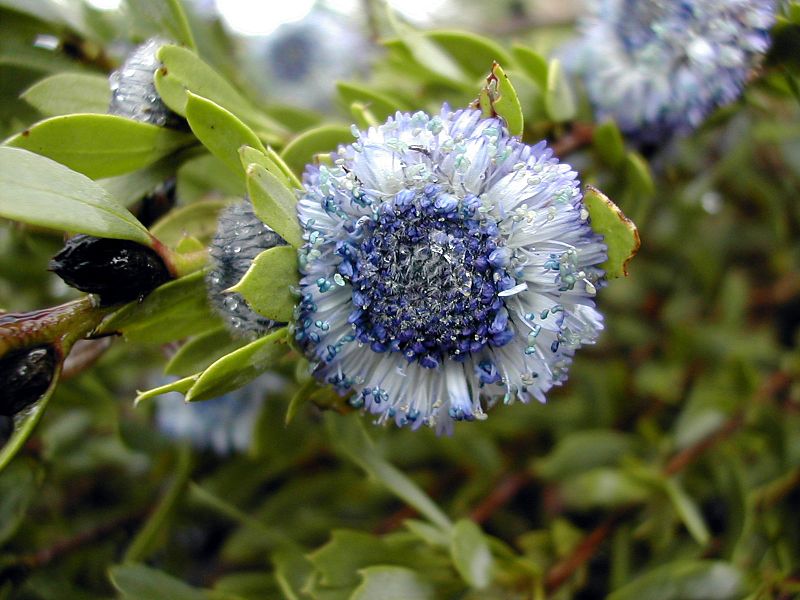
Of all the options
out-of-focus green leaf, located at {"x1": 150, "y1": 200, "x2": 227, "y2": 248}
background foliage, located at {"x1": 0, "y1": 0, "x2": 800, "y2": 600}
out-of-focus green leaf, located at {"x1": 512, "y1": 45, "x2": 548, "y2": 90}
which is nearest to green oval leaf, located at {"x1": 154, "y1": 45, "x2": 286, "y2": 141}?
background foliage, located at {"x1": 0, "y1": 0, "x2": 800, "y2": 600}

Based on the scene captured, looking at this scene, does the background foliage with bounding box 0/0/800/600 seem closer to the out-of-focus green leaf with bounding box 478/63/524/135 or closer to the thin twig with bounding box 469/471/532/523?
the thin twig with bounding box 469/471/532/523

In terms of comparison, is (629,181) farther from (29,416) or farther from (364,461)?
(29,416)

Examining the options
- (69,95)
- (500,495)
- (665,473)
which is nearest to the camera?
(69,95)

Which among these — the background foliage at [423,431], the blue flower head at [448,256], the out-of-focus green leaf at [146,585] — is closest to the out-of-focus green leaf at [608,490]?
the background foliage at [423,431]

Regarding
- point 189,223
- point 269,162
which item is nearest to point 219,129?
point 269,162

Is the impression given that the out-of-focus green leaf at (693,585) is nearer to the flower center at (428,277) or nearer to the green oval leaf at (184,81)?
the flower center at (428,277)

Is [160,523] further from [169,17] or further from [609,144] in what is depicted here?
[609,144]

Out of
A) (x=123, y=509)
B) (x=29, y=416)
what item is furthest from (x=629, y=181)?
(x=123, y=509)

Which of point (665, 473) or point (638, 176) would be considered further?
point (665, 473)
